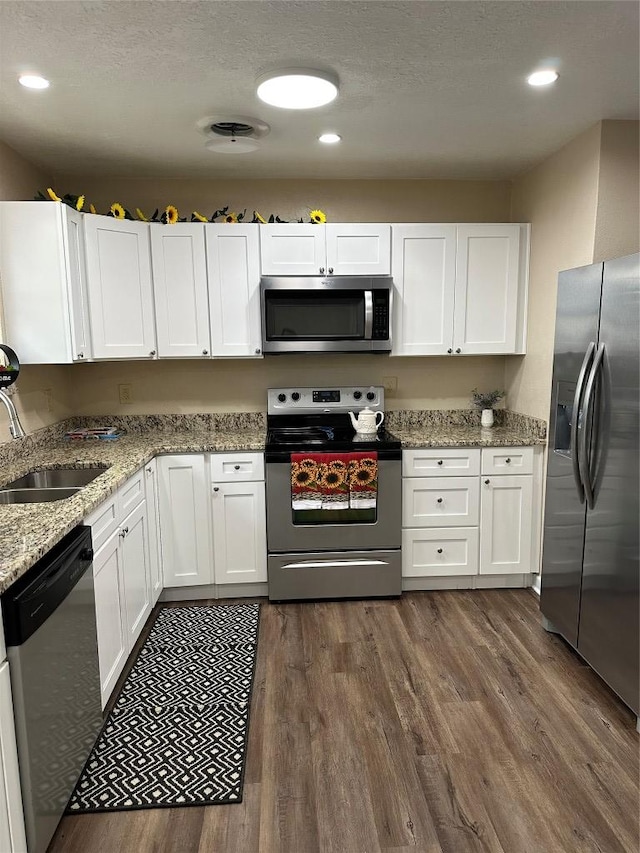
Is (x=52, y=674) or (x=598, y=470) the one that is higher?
(x=598, y=470)

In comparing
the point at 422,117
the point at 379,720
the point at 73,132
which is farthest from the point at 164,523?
the point at 422,117

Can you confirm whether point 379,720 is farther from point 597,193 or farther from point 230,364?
point 597,193

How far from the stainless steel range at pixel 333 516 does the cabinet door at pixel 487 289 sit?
0.88m

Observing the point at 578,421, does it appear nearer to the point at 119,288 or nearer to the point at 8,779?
the point at 8,779

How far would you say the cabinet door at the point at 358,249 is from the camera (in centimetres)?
334

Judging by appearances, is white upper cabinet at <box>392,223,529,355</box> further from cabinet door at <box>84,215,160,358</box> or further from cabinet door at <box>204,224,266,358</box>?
cabinet door at <box>84,215,160,358</box>

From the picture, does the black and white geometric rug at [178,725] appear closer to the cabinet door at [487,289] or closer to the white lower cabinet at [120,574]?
the white lower cabinet at [120,574]

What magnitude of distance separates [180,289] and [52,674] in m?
2.26

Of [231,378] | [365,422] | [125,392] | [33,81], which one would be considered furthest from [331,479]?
[33,81]

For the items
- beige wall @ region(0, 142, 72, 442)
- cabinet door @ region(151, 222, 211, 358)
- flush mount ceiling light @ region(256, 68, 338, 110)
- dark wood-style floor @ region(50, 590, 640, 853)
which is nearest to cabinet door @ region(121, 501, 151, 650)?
dark wood-style floor @ region(50, 590, 640, 853)

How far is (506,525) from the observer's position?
3367 millimetres

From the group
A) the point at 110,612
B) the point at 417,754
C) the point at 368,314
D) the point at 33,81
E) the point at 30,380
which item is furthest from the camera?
the point at 368,314

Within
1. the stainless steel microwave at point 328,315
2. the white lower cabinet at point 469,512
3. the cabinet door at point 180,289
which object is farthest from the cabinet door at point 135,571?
the white lower cabinet at point 469,512

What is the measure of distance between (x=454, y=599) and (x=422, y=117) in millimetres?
2568
